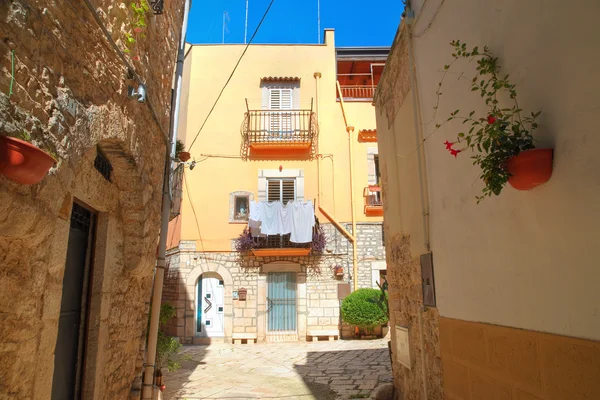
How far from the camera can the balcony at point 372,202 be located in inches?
531

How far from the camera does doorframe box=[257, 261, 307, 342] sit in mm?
12789

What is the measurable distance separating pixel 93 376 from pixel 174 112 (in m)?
3.28

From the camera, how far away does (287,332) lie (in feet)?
42.2

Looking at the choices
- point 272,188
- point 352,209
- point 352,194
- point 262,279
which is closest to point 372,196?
point 352,194

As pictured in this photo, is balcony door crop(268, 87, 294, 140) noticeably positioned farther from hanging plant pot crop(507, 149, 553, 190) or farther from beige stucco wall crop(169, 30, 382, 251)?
hanging plant pot crop(507, 149, 553, 190)

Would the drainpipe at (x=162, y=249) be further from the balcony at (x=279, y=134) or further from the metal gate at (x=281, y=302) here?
the metal gate at (x=281, y=302)

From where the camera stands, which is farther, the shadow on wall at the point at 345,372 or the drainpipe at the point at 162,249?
the shadow on wall at the point at 345,372

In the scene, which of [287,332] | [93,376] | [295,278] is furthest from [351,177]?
[93,376]

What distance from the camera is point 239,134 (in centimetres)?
1420

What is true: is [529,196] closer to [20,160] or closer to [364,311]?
[20,160]

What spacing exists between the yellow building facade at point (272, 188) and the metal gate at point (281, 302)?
3 centimetres

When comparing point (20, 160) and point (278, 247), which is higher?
point (278, 247)

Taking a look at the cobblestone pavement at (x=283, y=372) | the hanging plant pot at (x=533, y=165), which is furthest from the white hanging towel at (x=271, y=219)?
the hanging plant pot at (x=533, y=165)

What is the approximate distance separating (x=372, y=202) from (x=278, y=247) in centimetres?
323
